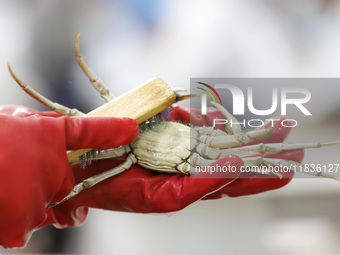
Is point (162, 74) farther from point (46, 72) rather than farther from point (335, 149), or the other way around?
point (335, 149)

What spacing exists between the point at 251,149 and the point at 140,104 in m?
0.13

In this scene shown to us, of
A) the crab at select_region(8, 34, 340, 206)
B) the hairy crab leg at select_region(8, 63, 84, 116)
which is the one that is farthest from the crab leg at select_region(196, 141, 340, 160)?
the hairy crab leg at select_region(8, 63, 84, 116)

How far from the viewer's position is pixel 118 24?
755 millimetres

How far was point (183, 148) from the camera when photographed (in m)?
0.46

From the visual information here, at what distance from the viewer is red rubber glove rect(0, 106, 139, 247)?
1.28 ft

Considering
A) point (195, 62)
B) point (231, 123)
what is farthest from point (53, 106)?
point (195, 62)

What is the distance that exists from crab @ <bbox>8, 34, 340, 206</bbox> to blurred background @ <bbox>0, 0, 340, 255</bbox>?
14 cm

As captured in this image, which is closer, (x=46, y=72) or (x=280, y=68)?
(x=46, y=72)

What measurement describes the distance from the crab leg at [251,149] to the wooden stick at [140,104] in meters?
0.06

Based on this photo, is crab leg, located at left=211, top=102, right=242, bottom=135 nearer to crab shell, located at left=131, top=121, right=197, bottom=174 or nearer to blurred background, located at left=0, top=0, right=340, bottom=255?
crab shell, located at left=131, top=121, right=197, bottom=174

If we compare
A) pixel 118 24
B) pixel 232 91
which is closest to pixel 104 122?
pixel 232 91

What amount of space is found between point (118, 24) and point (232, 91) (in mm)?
356
